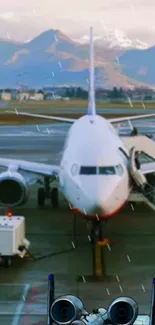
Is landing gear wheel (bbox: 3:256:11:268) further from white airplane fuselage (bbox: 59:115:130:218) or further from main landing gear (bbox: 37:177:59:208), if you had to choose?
main landing gear (bbox: 37:177:59:208)

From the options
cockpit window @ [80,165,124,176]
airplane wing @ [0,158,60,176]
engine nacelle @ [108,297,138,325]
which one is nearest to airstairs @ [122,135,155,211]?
cockpit window @ [80,165,124,176]

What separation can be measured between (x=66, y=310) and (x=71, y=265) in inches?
405

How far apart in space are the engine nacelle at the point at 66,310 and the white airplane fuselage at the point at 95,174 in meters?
10.8

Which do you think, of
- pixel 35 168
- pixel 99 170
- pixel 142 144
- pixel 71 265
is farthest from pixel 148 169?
pixel 71 265

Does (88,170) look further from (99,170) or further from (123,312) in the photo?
(123,312)

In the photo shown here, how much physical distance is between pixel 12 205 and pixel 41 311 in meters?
9.09

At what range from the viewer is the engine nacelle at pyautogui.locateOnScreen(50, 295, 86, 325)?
628 cm

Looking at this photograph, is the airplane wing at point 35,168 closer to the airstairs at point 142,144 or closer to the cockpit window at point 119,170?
the airstairs at point 142,144

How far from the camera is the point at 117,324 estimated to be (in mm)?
6145

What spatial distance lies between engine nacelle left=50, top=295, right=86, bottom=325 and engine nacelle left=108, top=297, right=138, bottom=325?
0.28m

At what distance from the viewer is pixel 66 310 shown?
6.40 m

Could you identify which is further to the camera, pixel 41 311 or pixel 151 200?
pixel 151 200

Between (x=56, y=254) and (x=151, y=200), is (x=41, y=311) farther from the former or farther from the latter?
(x=151, y=200)

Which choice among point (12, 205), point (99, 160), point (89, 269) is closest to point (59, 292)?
point (89, 269)
